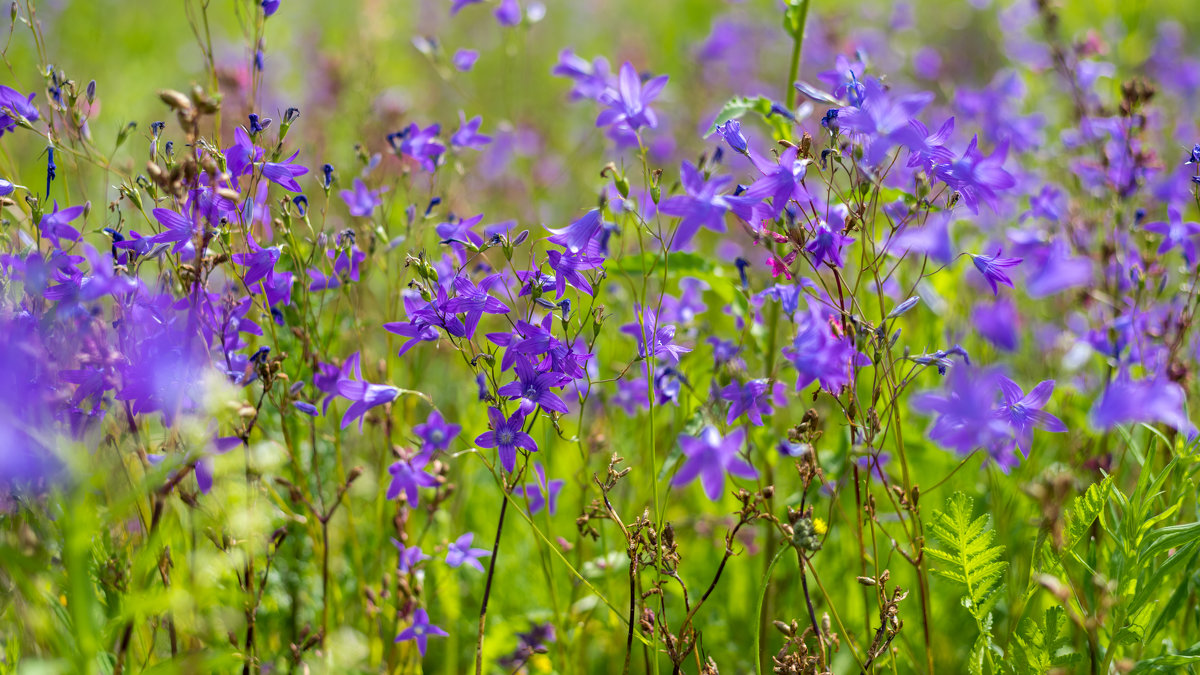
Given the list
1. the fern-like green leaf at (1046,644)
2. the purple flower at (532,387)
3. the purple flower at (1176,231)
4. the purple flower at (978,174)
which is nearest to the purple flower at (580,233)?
the purple flower at (532,387)

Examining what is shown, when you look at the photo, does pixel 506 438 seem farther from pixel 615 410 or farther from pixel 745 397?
pixel 615 410

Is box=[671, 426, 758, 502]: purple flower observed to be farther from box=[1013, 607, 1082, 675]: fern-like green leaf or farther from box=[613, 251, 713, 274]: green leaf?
box=[613, 251, 713, 274]: green leaf

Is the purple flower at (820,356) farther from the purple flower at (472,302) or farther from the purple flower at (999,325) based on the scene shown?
the purple flower at (472,302)

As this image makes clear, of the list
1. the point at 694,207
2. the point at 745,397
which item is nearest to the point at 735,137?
the point at 694,207

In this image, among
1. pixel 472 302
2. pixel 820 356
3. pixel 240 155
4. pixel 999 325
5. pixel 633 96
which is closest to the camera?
pixel 999 325

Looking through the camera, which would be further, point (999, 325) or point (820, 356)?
point (820, 356)

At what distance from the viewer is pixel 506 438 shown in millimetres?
1876

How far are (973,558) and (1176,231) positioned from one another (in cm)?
120

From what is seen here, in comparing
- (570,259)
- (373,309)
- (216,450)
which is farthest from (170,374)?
(373,309)

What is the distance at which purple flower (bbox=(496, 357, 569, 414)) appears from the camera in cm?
184

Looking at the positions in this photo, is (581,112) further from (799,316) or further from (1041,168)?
(799,316)

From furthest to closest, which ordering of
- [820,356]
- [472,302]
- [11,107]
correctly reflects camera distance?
[11,107]
[472,302]
[820,356]

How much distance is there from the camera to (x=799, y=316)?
2221 mm

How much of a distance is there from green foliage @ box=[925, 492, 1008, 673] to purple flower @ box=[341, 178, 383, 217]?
1777 mm
